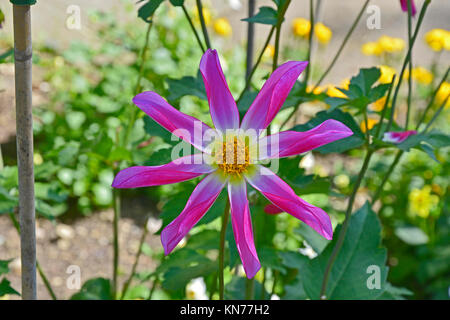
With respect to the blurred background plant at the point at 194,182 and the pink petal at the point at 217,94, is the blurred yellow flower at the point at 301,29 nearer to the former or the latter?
the blurred background plant at the point at 194,182

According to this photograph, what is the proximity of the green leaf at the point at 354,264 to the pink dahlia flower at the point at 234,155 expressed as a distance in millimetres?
383

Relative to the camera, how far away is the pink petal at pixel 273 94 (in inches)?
24.1

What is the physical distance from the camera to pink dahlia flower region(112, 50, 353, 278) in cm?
60

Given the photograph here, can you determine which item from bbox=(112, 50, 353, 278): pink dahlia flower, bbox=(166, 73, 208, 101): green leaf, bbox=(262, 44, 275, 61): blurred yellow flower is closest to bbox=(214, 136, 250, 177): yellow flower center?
bbox=(112, 50, 353, 278): pink dahlia flower

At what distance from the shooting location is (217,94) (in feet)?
2.14

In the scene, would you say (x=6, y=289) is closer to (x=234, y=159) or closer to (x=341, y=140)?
(x=234, y=159)

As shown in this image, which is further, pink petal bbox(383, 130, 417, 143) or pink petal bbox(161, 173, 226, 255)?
pink petal bbox(383, 130, 417, 143)

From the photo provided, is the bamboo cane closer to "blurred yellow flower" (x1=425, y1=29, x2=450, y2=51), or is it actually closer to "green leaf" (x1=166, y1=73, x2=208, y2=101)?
"green leaf" (x1=166, y1=73, x2=208, y2=101)

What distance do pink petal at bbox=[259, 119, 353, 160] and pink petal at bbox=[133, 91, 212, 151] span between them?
71 millimetres

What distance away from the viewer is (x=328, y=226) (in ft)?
1.96

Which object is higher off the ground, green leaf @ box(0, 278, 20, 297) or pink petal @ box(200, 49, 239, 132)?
pink petal @ box(200, 49, 239, 132)

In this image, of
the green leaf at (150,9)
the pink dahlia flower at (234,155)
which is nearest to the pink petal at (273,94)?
the pink dahlia flower at (234,155)

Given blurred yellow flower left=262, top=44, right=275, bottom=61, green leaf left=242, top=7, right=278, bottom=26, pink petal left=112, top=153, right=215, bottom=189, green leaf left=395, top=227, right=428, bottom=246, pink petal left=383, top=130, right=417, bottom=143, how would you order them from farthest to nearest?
blurred yellow flower left=262, top=44, right=275, bottom=61 → green leaf left=395, top=227, right=428, bottom=246 → pink petal left=383, top=130, right=417, bottom=143 → green leaf left=242, top=7, right=278, bottom=26 → pink petal left=112, top=153, right=215, bottom=189
